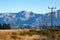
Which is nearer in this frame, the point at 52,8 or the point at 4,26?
the point at 52,8

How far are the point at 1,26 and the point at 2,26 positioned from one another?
6.64 ft

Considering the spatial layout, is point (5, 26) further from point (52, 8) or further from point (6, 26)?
point (52, 8)

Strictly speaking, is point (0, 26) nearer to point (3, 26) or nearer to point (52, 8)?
point (3, 26)

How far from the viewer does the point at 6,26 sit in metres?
132

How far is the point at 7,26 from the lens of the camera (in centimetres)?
13312

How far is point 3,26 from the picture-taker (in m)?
134

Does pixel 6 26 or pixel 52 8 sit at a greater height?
pixel 52 8

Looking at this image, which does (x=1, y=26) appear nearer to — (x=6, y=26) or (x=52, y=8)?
(x=6, y=26)

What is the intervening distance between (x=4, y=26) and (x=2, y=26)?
3.61 feet

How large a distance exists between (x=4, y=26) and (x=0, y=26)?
441 cm

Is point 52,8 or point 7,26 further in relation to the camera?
point 7,26

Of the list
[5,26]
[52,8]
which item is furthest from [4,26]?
[52,8]

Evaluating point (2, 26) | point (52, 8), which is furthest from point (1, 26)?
point (52, 8)

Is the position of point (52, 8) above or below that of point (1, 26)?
above
